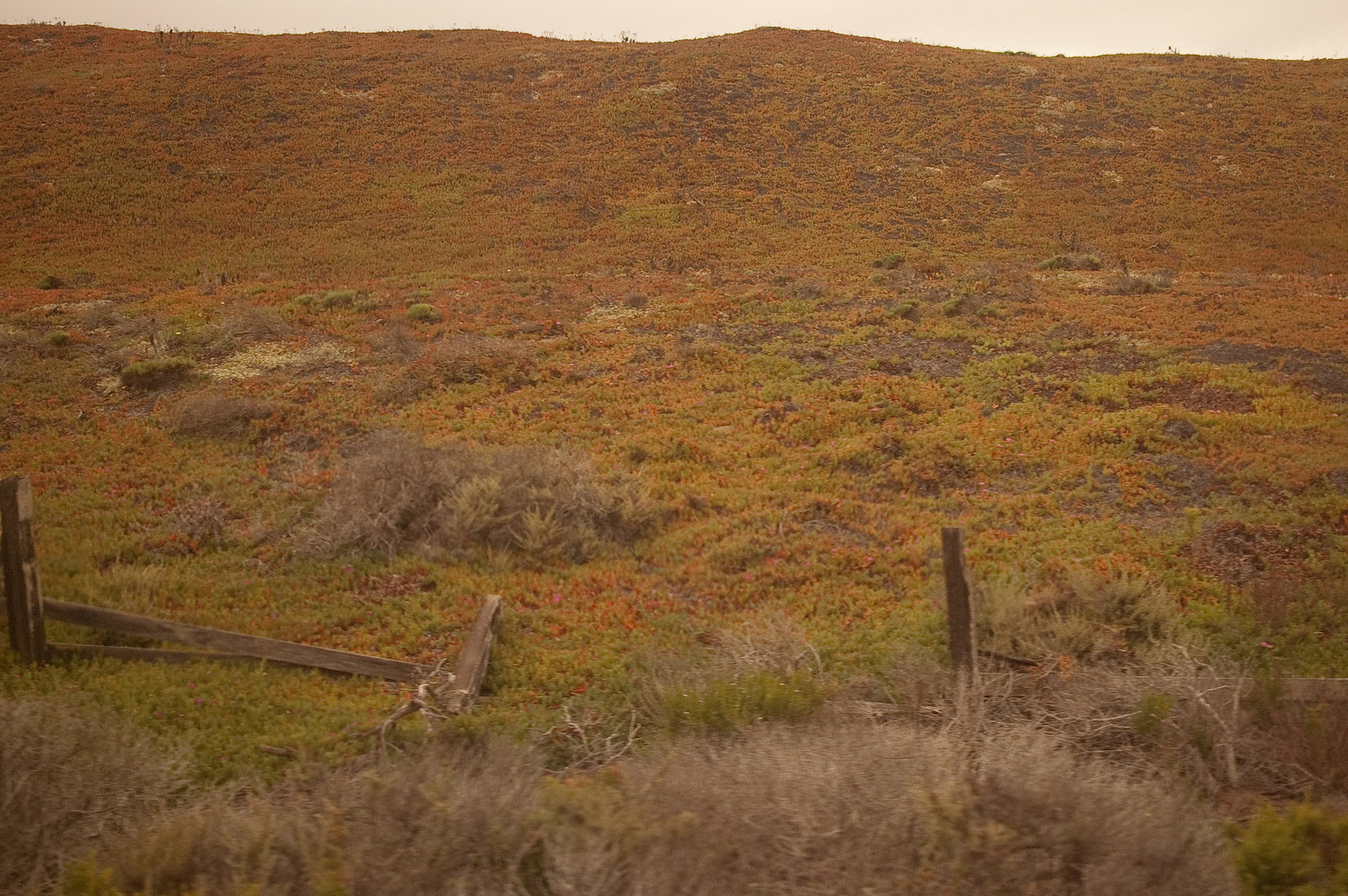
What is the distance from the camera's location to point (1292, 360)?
15.4 meters

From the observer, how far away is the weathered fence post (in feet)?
18.7

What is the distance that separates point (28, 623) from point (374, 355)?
12369mm

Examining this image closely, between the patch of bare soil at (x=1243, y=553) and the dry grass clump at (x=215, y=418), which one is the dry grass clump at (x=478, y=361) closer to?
the dry grass clump at (x=215, y=418)

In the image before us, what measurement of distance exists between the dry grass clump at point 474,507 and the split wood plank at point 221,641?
255cm

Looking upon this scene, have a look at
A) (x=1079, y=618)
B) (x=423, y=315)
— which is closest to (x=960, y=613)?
(x=1079, y=618)

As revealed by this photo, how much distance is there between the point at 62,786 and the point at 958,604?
5.42 metres

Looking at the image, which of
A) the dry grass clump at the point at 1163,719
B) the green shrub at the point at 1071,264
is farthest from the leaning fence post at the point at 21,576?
the green shrub at the point at 1071,264

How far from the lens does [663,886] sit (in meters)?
3.19

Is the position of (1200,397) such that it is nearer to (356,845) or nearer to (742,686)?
(742,686)

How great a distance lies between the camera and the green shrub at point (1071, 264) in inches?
1011

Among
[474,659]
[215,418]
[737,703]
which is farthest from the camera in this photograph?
[215,418]

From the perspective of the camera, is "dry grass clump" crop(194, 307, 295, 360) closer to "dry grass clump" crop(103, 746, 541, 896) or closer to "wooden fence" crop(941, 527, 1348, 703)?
"dry grass clump" crop(103, 746, 541, 896)

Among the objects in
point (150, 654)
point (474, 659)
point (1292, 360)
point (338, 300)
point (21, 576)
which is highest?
point (338, 300)

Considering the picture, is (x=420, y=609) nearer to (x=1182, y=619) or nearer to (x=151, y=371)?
(x=1182, y=619)
